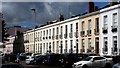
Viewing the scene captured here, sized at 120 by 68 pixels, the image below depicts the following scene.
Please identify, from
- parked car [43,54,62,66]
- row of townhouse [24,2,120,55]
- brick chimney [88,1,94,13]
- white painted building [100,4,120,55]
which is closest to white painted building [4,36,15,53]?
row of townhouse [24,2,120,55]

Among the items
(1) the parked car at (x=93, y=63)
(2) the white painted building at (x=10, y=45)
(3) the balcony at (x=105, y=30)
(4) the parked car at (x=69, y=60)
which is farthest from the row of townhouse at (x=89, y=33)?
(2) the white painted building at (x=10, y=45)

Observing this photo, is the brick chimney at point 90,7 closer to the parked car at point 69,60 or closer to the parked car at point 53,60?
the parked car at point 53,60

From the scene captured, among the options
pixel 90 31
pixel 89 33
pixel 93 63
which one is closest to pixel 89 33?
pixel 89 33

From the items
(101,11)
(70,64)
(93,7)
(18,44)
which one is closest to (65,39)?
(93,7)

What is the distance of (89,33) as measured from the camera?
50.7m

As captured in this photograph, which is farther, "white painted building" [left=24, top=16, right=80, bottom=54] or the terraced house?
"white painted building" [left=24, top=16, right=80, bottom=54]

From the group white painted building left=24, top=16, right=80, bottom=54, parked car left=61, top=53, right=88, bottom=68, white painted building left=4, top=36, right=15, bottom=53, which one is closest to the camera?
parked car left=61, top=53, right=88, bottom=68

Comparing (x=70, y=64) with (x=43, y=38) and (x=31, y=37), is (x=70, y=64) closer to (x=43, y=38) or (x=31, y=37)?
(x=43, y=38)

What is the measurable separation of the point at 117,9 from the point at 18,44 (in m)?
68.7

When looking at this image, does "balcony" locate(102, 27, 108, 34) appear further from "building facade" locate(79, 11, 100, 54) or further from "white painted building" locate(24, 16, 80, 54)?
"white painted building" locate(24, 16, 80, 54)

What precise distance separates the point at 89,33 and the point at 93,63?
1710 centimetres

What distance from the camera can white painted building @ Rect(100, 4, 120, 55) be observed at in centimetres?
4259

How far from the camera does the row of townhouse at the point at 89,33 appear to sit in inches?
1724

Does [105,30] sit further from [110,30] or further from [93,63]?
[93,63]
